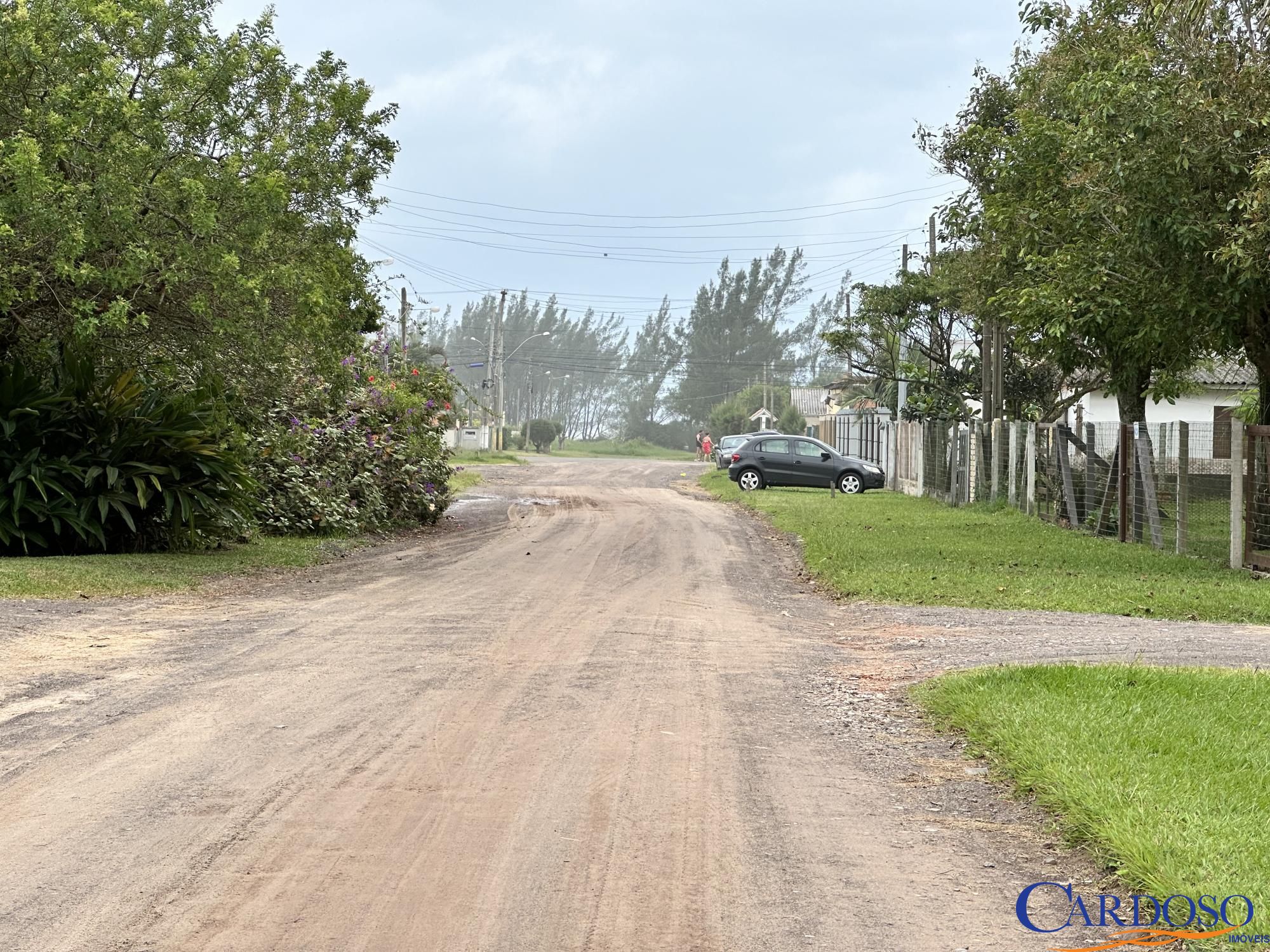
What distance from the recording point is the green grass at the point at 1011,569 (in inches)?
507

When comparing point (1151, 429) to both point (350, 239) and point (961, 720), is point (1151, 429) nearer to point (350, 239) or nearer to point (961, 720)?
point (350, 239)

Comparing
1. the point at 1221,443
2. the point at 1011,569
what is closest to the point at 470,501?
the point at 1221,443

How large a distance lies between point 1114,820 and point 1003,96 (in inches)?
866

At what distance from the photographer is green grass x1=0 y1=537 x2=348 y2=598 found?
12656mm

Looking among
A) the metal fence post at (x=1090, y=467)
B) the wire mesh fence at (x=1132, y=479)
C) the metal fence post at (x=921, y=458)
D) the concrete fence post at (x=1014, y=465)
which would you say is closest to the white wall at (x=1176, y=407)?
the metal fence post at (x=921, y=458)

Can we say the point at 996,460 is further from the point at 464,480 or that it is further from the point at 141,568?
the point at 464,480

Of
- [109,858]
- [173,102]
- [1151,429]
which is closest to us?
[109,858]

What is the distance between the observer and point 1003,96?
82.1ft

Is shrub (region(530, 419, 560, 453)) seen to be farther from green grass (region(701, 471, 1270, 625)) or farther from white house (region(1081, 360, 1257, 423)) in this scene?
green grass (region(701, 471, 1270, 625))

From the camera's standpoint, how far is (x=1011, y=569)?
1588 cm

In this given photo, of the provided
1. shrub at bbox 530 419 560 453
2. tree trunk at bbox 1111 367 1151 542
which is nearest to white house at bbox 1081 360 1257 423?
tree trunk at bbox 1111 367 1151 542

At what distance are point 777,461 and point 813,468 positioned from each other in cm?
98

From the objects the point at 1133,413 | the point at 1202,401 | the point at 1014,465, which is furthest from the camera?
the point at 1202,401

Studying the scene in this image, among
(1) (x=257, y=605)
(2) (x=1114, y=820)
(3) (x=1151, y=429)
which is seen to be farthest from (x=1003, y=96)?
(2) (x=1114, y=820)
